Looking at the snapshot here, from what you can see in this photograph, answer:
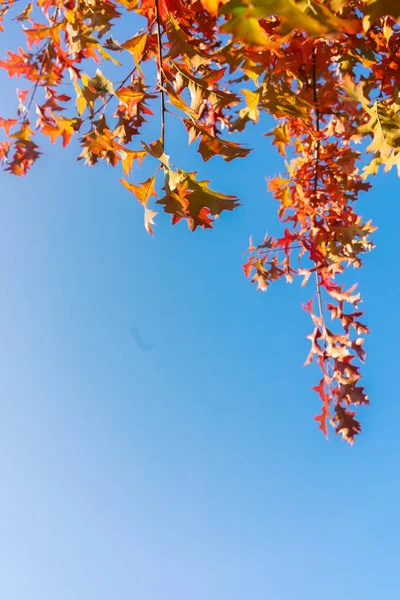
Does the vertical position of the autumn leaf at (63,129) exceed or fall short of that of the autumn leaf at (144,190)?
it exceeds it

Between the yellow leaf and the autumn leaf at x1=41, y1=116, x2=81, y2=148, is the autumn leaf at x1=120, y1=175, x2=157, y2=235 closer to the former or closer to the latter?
the yellow leaf

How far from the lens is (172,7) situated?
4.23 feet

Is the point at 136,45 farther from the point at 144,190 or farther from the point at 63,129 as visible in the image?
the point at 63,129

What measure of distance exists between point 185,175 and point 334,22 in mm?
574

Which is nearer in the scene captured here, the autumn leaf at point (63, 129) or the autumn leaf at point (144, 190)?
the autumn leaf at point (144, 190)

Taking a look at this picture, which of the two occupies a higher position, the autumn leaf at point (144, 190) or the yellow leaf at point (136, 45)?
the yellow leaf at point (136, 45)

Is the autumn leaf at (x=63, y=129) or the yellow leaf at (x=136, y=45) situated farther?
the autumn leaf at (x=63, y=129)

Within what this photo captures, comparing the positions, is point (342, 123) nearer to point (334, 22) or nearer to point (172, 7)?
point (172, 7)

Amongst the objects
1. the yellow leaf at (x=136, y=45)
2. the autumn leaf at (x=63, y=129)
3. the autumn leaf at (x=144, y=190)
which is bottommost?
the autumn leaf at (x=144, y=190)

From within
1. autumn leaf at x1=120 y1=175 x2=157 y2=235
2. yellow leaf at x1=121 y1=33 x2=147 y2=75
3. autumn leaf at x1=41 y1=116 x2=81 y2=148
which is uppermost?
autumn leaf at x1=41 y1=116 x2=81 y2=148

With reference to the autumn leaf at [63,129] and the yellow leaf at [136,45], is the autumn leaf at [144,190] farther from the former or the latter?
the autumn leaf at [63,129]

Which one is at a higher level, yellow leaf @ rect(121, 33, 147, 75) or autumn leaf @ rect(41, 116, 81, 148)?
autumn leaf @ rect(41, 116, 81, 148)

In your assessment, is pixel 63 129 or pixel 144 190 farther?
pixel 63 129

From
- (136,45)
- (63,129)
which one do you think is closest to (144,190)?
(136,45)
